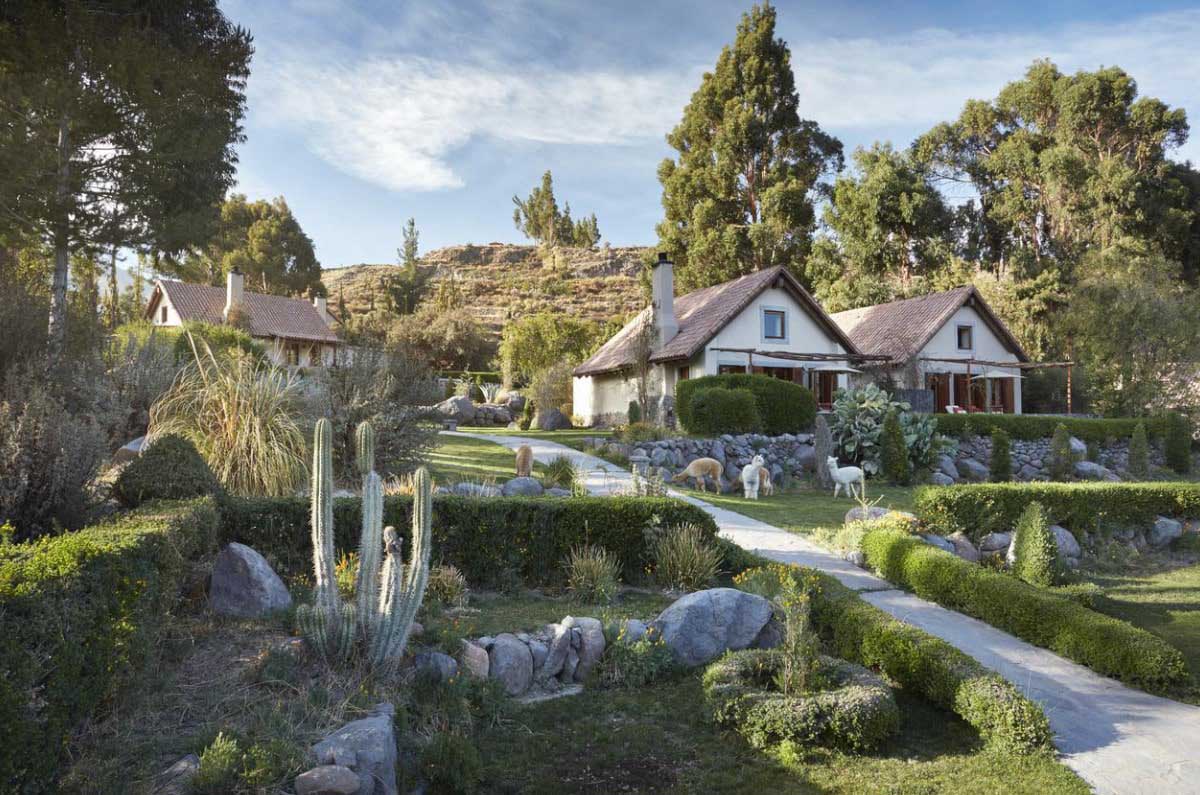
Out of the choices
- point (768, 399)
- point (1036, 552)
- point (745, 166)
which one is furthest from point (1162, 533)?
point (745, 166)

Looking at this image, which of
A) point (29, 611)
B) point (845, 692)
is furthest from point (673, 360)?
point (29, 611)

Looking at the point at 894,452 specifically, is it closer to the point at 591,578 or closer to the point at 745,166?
the point at 591,578

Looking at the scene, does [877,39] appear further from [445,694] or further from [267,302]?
[267,302]

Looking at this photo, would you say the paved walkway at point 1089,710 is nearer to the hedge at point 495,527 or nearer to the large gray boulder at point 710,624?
the large gray boulder at point 710,624

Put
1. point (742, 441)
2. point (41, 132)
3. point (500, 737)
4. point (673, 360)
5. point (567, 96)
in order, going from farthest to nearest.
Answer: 1. point (673, 360)
2. point (567, 96)
3. point (742, 441)
4. point (41, 132)
5. point (500, 737)

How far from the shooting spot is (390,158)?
626 inches

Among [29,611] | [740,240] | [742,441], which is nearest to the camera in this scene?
[29,611]

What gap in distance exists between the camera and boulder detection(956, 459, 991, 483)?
59.3 ft

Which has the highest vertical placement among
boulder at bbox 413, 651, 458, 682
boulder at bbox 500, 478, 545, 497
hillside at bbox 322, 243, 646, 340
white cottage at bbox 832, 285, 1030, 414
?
hillside at bbox 322, 243, 646, 340

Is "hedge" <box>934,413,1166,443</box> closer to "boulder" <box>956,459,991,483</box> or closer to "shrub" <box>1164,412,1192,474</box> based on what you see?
"shrub" <box>1164,412,1192,474</box>

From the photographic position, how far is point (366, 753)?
3.78m

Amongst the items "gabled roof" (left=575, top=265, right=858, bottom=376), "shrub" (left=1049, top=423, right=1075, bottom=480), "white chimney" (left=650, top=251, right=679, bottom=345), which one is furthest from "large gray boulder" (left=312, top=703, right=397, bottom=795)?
"white chimney" (left=650, top=251, right=679, bottom=345)

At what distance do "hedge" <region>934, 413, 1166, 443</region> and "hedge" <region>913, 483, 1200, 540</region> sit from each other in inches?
276

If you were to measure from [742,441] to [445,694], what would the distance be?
13389 millimetres
